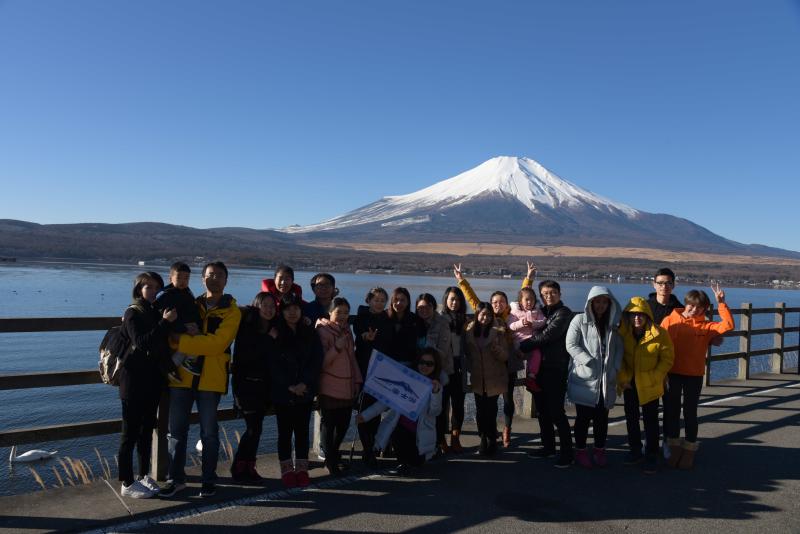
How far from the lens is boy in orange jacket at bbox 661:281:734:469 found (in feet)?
20.2

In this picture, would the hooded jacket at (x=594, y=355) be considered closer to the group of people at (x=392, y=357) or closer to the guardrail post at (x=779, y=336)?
the group of people at (x=392, y=357)

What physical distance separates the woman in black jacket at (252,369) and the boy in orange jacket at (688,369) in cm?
382

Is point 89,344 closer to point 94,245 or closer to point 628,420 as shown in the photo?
point 628,420

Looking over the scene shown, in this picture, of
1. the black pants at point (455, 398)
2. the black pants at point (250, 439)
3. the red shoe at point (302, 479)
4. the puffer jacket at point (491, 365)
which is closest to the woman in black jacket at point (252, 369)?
the black pants at point (250, 439)

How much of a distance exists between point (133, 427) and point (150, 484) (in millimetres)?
459

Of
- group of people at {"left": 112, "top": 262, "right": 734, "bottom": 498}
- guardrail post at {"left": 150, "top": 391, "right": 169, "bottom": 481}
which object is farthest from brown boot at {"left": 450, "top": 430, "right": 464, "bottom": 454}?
guardrail post at {"left": 150, "top": 391, "right": 169, "bottom": 481}

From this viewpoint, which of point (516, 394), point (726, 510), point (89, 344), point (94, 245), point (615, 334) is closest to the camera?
point (726, 510)

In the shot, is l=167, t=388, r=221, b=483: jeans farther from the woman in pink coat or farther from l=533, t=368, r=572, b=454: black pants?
l=533, t=368, r=572, b=454: black pants

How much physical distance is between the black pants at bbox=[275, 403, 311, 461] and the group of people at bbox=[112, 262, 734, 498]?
12 millimetres

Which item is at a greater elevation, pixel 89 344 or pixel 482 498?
pixel 482 498

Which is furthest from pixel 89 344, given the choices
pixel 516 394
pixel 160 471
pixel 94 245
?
pixel 94 245

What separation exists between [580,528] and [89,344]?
78.3ft

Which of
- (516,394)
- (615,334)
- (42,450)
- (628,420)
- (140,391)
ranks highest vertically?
(615,334)

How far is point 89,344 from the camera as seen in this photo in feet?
80.8
